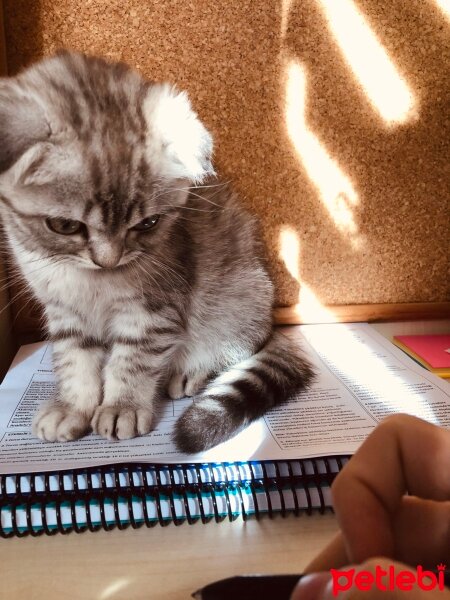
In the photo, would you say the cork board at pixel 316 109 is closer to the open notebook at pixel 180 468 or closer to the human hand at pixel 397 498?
the open notebook at pixel 180 468

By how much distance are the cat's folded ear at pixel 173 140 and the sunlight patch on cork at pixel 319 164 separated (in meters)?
0.40

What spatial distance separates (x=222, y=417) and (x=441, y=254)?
778 mm

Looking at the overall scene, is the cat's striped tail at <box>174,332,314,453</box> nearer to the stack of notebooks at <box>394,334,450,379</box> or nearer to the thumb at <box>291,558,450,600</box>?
the stack of notebooks at <box>394,334,450,379</box>

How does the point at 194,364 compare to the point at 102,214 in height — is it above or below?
below

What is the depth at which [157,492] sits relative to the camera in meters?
0.72

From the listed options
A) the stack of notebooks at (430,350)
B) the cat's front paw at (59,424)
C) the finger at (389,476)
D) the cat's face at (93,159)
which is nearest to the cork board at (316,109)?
the stack of notebooks at (430,350)

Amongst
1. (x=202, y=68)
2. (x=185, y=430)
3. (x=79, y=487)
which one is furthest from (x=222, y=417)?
(x=202, y=68)

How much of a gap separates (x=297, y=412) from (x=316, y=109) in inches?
26.6

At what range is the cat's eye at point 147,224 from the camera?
82cm

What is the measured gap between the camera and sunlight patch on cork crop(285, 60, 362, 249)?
117 cm

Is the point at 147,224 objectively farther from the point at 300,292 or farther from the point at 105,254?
the point at 300,292

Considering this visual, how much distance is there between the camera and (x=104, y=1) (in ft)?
3.51

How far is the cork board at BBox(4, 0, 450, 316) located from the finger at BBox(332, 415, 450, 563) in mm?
860

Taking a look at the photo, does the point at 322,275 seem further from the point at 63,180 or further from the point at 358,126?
the point at 63,180
